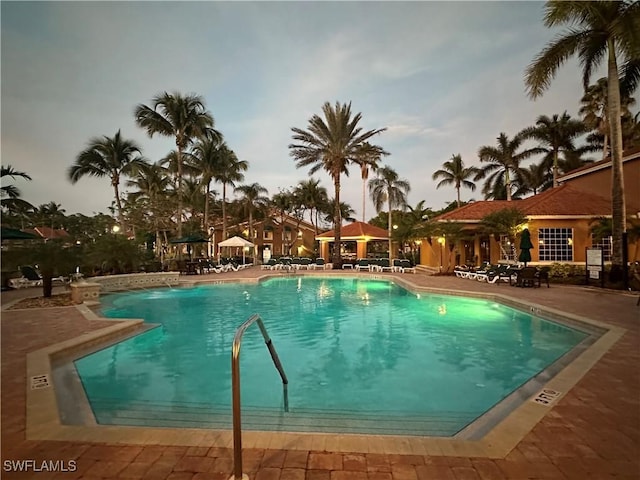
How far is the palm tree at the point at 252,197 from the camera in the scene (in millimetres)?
37281

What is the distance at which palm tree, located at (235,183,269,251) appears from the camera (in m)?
37.3

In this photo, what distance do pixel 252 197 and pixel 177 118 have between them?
14.3 metres

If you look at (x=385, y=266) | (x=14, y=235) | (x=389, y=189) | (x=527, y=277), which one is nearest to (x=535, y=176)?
(x=389, y=189)

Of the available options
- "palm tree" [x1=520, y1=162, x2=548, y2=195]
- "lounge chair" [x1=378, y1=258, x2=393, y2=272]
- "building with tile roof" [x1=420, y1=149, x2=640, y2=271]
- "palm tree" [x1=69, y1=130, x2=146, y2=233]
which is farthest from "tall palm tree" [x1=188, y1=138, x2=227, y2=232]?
"palm tree" [x1=520, y1=162, x2=548, y2=195]

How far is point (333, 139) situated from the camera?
83.8 ft

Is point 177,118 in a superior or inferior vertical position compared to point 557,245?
superior

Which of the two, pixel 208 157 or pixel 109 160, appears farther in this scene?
pixel 208 157

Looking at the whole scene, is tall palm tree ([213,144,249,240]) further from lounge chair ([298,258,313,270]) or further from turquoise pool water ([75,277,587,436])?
turquoise pool water ([75,277,587,436])

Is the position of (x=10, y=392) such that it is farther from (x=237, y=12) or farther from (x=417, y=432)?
(x=237, y=12)

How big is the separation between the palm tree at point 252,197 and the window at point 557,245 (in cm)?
2723

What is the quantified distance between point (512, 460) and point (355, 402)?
8.17 feet

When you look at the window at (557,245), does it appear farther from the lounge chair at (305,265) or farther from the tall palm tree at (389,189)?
the lounge chair at (305,265)

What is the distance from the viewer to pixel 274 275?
73.6 ft

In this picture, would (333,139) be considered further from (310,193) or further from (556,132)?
(556,132)
